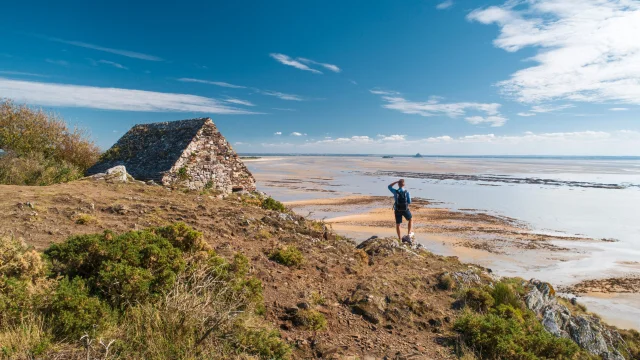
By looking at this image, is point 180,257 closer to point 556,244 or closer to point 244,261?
point 244,261

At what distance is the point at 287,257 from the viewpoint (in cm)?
793

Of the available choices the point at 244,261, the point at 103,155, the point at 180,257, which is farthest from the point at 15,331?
the point at 103,155

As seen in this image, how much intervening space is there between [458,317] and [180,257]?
5.85 metres

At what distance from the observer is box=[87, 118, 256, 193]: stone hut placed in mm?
14375

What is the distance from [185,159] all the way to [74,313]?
1114cm

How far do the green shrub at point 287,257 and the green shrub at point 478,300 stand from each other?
4035mm

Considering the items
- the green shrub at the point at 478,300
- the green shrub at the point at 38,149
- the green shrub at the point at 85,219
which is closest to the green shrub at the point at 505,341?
the green shrub at the point at 478,300

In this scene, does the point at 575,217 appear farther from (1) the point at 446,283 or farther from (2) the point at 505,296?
(1) the point at 446,283

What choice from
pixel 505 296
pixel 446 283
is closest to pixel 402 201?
pixel 446 283

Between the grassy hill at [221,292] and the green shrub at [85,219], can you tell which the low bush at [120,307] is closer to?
the grassy hill at [221,292]

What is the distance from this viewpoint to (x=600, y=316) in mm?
A: 11312

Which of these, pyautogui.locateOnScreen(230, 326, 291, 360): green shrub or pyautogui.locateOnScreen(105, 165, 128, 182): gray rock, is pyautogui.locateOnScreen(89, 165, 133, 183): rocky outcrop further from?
pyautogui.locateOnScreen(230, 326, 291, 360): green shrub

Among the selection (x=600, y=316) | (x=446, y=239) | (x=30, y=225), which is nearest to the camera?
(x=30, y=225)

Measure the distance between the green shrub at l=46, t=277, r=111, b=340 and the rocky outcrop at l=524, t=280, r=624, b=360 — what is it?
31.2ft
